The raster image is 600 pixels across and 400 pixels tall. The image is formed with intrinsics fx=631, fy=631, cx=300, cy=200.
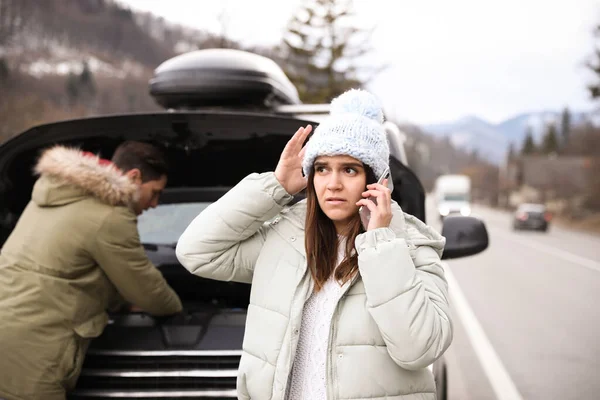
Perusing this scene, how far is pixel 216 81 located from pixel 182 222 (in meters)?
1.08

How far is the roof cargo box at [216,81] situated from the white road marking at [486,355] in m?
3.25

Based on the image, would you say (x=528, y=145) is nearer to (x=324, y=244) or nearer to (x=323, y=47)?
(x=323, y=47)

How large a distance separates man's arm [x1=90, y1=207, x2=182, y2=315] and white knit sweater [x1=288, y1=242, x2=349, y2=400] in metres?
0.90

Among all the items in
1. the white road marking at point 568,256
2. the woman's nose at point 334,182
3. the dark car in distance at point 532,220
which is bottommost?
the dark car in distance at point 532,220

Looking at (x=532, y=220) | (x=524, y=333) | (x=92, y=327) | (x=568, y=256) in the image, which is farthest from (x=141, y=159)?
(x=532, y=220)

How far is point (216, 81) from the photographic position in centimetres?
399

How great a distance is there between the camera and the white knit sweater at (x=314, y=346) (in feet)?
6.22

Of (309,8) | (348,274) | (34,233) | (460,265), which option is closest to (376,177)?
(348,274)

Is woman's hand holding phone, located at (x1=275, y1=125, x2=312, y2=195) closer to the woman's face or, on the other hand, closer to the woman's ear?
the woman's face

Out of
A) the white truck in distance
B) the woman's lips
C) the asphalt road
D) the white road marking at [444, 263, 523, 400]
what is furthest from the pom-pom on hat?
the white truck in distance

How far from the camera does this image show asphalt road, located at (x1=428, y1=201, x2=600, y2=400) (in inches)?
219

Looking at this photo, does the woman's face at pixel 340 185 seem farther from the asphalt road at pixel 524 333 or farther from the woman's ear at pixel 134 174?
the asphalt road at pixel 524 333

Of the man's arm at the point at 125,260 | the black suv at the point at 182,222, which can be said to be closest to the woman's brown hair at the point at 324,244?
the black suv at the point at 182,222

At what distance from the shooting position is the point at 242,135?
9.30 feet
